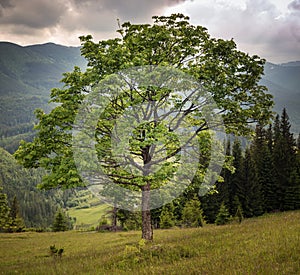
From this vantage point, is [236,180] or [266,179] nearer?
[266,179]

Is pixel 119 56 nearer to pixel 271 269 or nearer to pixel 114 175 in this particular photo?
pixel 114 175

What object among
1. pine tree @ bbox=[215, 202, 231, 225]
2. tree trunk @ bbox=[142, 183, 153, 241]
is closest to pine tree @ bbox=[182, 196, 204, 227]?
pine tree @ bbox=[215, 202, 231, 225]

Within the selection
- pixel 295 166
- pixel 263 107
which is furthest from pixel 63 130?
pixel 295 166

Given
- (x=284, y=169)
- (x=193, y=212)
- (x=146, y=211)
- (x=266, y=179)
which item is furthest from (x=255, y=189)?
(x=146, y=211)

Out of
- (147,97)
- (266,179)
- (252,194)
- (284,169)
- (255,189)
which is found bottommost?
(252,194)

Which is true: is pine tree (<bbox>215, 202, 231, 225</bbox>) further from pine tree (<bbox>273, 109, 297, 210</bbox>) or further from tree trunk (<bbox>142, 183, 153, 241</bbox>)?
tree trunk (<bbox>142, 183, 153, 241</bbox>)

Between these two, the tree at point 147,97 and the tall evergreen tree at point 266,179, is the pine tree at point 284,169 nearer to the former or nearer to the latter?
the tall evergreen tree at point 266,179

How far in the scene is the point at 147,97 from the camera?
57.6ft

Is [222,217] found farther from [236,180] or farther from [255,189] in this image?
[236,180]

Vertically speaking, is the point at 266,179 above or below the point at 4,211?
above

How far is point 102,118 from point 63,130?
2.53 metres

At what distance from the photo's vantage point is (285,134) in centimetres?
7012

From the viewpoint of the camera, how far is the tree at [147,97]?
628 inches

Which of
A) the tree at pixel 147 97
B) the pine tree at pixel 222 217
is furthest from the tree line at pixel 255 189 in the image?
the tree at pixel 147 97
